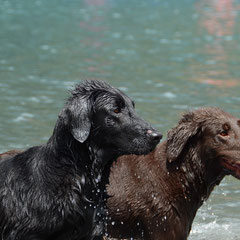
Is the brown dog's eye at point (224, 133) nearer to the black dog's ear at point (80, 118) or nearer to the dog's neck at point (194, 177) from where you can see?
the dog's neck at point (194, 177)

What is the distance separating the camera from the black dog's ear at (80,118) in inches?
219

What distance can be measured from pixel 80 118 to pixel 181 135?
1757 millimetres

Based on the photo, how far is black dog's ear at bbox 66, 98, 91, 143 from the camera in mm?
5566

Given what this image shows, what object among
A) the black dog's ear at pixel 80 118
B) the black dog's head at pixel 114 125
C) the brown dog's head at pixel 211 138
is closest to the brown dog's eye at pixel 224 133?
the brown dog's head at pixel 211 138

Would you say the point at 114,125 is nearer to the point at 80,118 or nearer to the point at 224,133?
the point at 80,118

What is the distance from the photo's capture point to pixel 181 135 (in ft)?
23.3

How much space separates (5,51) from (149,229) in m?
17.4

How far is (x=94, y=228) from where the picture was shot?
19.1ft

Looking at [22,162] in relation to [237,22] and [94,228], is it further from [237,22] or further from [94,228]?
[237,22]

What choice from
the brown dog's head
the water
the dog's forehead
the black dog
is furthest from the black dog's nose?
the water

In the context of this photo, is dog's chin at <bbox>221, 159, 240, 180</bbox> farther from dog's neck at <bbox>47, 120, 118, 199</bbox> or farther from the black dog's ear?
the black dog's ear

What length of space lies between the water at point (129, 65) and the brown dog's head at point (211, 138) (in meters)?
1.85

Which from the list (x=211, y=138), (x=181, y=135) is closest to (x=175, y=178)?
(x=181, y=135)

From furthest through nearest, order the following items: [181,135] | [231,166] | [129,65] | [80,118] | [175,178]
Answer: [129,65] → [175,178] → [181,135] → [231,166] → [80,118]
